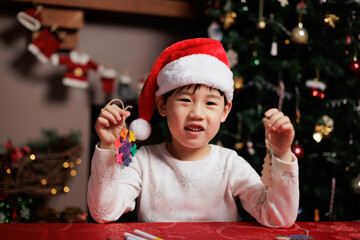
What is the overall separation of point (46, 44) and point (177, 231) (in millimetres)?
1792

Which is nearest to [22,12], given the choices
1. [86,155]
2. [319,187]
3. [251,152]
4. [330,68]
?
[86,155]

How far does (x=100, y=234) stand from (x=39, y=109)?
5.90ft

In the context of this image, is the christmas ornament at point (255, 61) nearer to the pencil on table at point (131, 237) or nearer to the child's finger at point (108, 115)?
the child's finger at point (108, 115)

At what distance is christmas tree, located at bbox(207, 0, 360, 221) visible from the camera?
71.0 inches

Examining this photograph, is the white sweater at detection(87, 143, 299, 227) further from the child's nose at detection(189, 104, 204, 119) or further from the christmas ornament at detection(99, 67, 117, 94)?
the christmas ornament at detection(99, 67, 117, 94)

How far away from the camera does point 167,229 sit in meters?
0.85

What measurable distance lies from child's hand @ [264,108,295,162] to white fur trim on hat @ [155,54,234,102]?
20 centimetres

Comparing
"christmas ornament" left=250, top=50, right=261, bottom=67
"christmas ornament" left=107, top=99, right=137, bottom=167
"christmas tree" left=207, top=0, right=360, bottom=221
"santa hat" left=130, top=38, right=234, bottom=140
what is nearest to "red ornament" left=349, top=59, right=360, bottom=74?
"christmas tree" left=207, top=0, right=360, bottom=221

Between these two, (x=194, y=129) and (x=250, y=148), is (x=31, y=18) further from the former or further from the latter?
(x=194, y=129)

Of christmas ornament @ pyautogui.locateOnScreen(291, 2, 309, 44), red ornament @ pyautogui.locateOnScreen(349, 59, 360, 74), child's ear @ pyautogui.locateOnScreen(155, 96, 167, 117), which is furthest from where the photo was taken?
christmas ornament @ pyautogui.locateOnScreen(291, 2, 309, 44)

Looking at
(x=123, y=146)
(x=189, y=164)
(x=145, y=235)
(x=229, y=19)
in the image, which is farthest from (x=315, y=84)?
(x=145, y=235)

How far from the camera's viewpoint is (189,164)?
110cm

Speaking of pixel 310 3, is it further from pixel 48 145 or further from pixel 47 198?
pixel 47 198

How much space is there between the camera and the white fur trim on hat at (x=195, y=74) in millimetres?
1009
